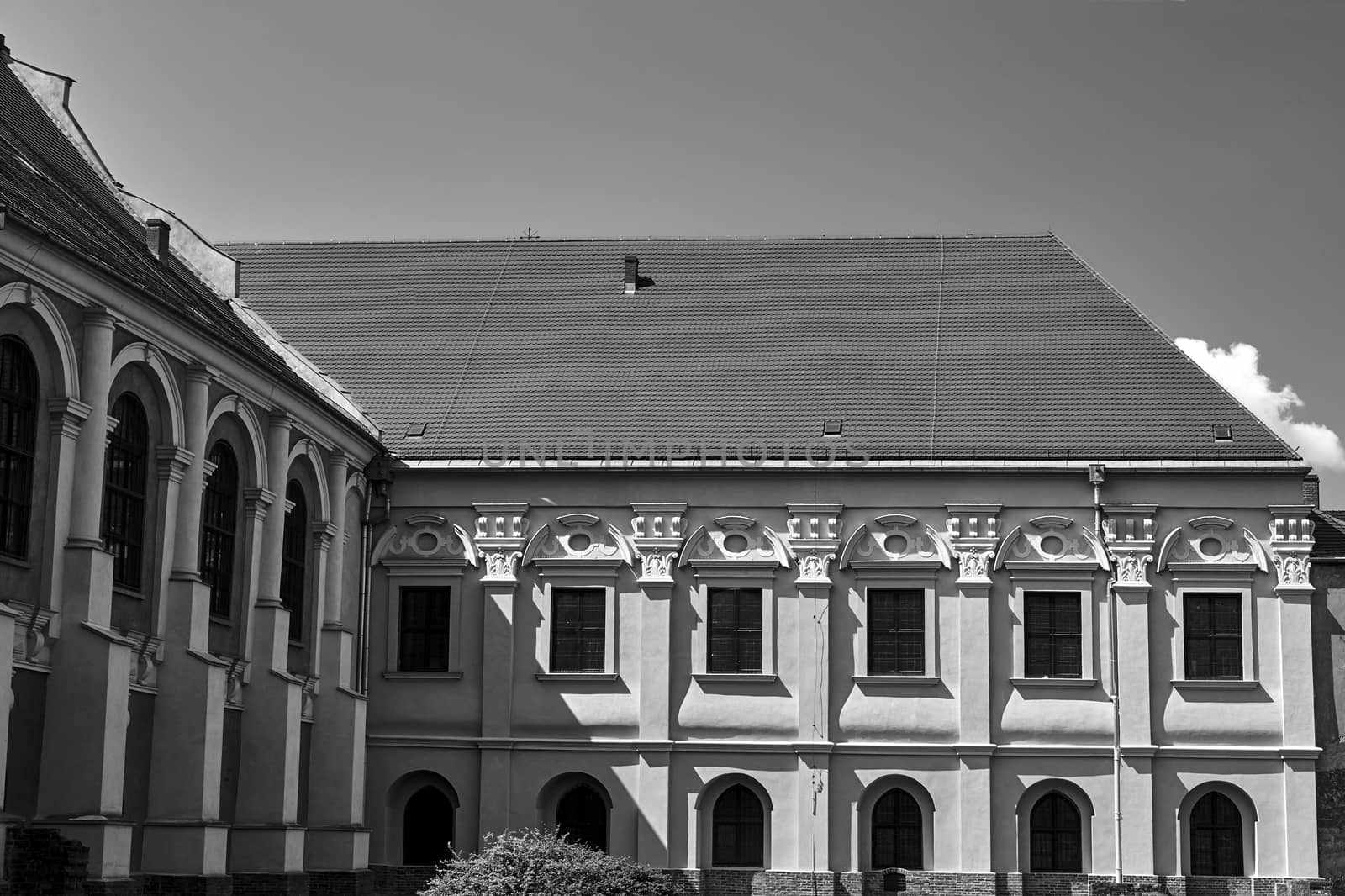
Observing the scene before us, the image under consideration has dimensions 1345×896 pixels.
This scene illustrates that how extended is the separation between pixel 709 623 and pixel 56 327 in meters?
15.9

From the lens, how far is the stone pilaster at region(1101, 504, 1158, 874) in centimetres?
3609

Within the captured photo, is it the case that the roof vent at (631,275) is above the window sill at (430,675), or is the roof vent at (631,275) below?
above

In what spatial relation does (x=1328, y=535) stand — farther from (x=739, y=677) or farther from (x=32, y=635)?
(x=32, y=635)

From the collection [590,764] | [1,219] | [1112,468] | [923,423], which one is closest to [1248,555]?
[1112,468]

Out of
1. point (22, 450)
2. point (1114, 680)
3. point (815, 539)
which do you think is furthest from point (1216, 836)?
point (22, 450)

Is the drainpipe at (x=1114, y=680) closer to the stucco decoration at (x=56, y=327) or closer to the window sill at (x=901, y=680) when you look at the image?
the window sill at (x=901, y=680)

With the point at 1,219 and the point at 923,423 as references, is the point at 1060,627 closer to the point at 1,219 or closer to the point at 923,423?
the point at 923,423

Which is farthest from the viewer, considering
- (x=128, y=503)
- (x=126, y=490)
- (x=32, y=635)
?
(x=128, y=503)

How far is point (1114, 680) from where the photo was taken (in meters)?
36.7

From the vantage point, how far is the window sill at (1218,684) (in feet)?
119

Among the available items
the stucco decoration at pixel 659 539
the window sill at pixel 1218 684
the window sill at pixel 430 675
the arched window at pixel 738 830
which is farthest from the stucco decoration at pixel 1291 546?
the window sill at pixel 430 675

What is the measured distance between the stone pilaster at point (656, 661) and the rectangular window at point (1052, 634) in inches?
274

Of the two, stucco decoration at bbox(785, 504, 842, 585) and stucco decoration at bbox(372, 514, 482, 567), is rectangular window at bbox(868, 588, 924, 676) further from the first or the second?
stucco decoration at bbox(372, 514, 482, 567)

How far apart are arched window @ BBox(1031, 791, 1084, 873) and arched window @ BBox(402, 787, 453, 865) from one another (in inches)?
447
